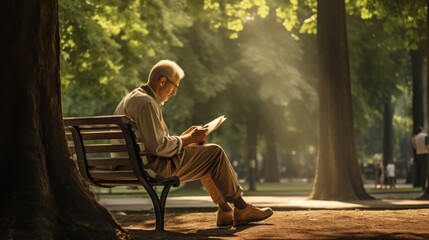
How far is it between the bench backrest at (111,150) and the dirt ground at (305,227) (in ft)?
1.82

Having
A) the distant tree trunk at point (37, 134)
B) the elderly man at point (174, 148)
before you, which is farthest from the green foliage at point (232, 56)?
the distant tree trunk at point (37, 134)

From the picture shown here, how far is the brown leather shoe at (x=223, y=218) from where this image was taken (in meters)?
10.0

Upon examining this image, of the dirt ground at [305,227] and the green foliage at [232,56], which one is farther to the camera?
the green foliage at [232,56]

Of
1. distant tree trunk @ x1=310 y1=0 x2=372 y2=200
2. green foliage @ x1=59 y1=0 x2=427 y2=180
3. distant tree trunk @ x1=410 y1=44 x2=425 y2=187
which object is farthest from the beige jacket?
distant tree trunk @ x1=410 y1=44 x2=425 y2=187

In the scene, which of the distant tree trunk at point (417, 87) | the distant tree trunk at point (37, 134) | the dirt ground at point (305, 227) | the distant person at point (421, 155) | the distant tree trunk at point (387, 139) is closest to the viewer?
the distant tree trunk at point (37, 134)

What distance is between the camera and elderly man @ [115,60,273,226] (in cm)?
917

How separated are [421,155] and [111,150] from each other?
77.9ft

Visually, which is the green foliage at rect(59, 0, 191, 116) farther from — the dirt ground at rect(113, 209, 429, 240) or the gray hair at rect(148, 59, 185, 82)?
the gray hair at rect(148, 59, 185, 82)

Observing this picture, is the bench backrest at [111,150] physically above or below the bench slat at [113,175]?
above

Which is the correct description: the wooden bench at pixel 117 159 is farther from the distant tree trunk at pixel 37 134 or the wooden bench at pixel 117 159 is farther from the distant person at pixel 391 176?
the distant person at pixel 391 176

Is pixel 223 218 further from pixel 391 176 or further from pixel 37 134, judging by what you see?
pixel 391 176

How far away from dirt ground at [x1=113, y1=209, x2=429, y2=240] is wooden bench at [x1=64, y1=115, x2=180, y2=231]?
0.46m

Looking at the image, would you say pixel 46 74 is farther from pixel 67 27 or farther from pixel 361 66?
pixel 361 66

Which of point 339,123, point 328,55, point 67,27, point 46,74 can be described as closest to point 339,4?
point 328,55
